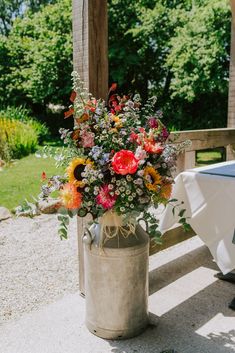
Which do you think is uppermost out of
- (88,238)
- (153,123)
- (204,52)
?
(204,52)

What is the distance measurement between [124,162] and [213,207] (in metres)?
1.00

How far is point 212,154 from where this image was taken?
9.80 metres

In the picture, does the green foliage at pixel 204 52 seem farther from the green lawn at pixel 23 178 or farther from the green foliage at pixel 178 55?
the green lawn at pixel 23 178

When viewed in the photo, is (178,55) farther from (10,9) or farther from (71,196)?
(10,9)

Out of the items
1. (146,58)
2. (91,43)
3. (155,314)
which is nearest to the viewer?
(91,43)

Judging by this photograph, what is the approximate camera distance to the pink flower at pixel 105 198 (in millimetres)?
1900

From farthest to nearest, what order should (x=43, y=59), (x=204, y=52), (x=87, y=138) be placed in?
(x=43, y=59), (x=204, y=52), (x=87, y=138)

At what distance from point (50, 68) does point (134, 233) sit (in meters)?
10.7

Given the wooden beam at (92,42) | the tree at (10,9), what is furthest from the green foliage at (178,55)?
the tree at (10,9)

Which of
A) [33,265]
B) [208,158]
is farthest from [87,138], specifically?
[208,158]

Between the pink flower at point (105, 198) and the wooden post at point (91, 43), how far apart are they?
810 mm

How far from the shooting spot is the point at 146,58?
1166 centimetres

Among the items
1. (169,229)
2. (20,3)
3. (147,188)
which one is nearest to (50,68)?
(169,229)

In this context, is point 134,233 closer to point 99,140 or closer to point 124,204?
point 124,204
